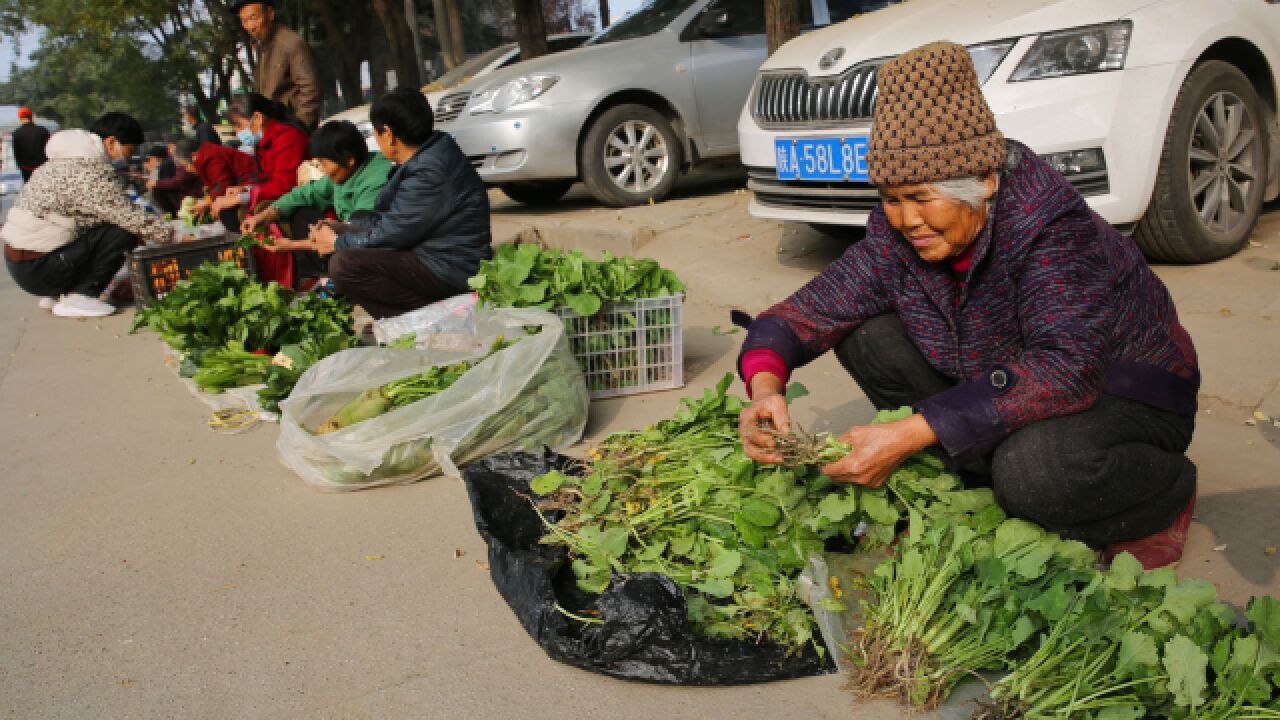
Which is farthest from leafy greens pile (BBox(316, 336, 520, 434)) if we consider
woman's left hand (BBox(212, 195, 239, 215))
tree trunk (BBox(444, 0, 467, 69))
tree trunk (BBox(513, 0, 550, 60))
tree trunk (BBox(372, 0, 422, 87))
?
tree trunk (BBox(372, 0, 422, 87))

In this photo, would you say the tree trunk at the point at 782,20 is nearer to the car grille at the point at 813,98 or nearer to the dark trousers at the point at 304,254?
the car grille at the point at 813,98

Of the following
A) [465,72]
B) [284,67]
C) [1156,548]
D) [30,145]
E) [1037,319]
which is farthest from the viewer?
[30,145]

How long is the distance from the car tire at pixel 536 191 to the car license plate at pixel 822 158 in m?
4.14

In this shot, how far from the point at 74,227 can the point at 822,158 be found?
17.7 ft

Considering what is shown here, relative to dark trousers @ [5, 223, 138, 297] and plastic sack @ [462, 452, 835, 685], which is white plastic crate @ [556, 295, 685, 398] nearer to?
plastic sack @ [462, 452, 835, 685]

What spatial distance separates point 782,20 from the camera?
6.72 meters

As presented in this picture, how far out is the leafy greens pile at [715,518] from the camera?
2.29 meters

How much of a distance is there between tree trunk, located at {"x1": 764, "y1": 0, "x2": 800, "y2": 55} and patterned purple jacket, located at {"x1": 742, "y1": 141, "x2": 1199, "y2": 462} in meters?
4.67

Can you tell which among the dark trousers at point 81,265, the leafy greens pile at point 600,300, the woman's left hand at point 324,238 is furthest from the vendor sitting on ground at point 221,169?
the leafy greens pile at point 600,300

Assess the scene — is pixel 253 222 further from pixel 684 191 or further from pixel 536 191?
pixel 684 191

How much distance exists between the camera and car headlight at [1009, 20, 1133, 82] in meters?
4.12

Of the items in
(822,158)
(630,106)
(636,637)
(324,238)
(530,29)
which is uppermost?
(530,29)

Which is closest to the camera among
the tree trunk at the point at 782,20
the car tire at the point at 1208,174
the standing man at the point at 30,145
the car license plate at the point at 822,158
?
the car tire at the point at 1208,174

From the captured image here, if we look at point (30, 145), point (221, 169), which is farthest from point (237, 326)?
point (30, 145)
